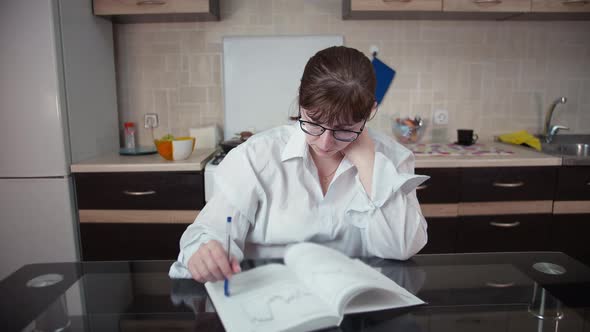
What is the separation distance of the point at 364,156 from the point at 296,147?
0.20m

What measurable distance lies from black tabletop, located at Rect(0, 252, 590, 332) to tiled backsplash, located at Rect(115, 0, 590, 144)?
1.76 m

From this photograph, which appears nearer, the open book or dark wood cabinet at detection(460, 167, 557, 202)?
the open book

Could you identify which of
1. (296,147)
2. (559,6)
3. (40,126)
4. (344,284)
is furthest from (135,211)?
(559,6)

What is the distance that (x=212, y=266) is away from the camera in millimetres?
839

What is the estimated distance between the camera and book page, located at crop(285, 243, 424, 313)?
0.73 m

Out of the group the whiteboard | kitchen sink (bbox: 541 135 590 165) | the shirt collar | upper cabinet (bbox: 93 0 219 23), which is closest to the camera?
the shirt collar

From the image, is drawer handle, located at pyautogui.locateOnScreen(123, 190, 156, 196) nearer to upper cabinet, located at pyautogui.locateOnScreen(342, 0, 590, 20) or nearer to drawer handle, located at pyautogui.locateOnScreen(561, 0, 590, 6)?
upper cabinet, located at pyautogui.locateOnScreen(342, 0, 590, 20)

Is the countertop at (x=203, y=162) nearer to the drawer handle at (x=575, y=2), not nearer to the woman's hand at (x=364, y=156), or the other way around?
the drawer handle at (x=575, y=2)

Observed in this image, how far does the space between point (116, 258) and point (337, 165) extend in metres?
1.42

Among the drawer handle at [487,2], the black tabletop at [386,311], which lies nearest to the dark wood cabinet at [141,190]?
the black tabletop at [386,311]

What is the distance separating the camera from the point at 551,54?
266 cm

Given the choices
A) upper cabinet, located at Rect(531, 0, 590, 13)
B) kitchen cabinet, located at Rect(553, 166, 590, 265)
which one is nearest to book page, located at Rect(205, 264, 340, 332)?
kitchen cabinet, located at Rect(553, 166, 590, 265)

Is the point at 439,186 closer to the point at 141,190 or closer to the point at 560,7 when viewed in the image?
the point at 560,7

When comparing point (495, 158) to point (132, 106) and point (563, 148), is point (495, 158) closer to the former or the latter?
point (563, 148)
